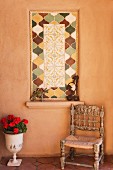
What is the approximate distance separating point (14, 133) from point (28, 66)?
1.12 meters

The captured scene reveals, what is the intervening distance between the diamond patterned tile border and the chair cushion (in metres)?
0.74

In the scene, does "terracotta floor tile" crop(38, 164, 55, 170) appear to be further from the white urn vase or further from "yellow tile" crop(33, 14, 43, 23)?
"yellow tile" crop(33, 14, 43, 23)

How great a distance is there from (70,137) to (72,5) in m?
2.13

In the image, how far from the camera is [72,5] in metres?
4.47

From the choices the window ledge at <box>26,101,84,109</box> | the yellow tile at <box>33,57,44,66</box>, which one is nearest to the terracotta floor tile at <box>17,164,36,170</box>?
the window ledge at <box>26,101,84,109</box>

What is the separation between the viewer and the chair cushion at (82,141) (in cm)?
391

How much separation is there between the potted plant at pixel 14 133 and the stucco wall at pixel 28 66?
0.29 m

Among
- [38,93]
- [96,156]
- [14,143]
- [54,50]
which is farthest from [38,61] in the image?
[96,156]

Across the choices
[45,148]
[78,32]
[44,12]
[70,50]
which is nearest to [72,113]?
[45,148]

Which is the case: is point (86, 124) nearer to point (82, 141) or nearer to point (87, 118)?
point (87, 118)

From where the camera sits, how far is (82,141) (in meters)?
4.15

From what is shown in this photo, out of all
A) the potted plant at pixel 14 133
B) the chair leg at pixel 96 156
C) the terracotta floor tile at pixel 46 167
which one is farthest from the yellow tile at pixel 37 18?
the terracotta floor tile at pixel 46 167

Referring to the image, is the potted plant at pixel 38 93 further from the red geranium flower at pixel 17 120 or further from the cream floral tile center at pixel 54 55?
the red geranium flower at pixel 17 120

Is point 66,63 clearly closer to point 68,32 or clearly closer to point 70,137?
point 68,32
